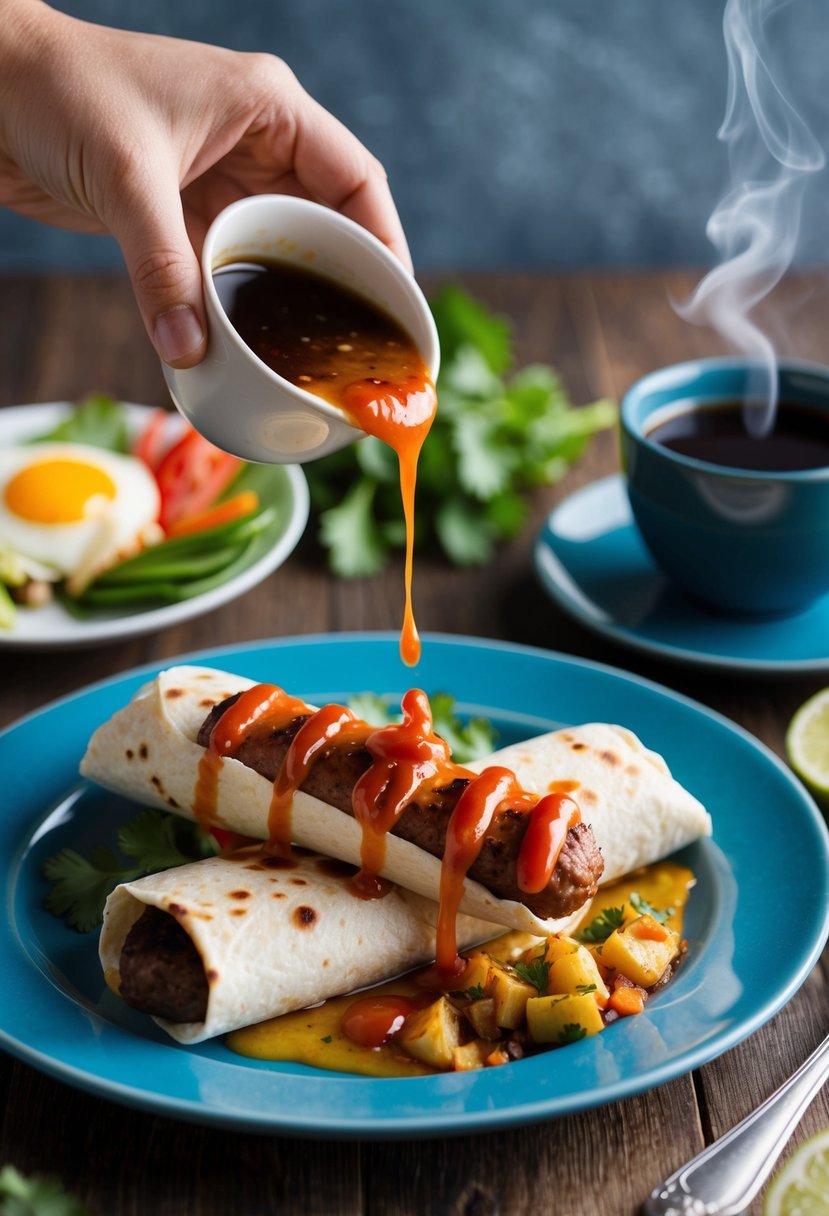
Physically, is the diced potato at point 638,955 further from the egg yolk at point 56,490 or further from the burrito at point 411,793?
the egg yolk at point 56,490

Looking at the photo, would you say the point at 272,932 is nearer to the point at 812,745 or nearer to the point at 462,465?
the point at 812,745

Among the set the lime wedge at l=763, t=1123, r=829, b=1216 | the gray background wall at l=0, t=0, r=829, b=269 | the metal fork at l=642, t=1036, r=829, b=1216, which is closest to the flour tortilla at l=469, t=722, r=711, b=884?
the metal fork at l=642, t=1036, r=829, b=1216

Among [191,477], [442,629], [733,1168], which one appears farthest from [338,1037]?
[191,477]

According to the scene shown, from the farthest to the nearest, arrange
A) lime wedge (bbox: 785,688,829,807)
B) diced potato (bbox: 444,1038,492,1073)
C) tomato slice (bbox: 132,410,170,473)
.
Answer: tomato slice (bbox: 132,410,170,473) < lime wedge (bbox: 785,688,829,807) < diced potato (bbox: 444,1038,492,1073)

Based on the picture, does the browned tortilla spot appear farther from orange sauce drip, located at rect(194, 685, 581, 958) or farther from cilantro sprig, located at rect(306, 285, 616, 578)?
cilantro sprig, located at rect(306, 285, 616, 578)

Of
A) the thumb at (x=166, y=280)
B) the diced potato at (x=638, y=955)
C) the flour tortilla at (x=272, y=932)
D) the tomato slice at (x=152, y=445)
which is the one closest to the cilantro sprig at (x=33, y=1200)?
the flour tortilla at (x=272, y=932)
